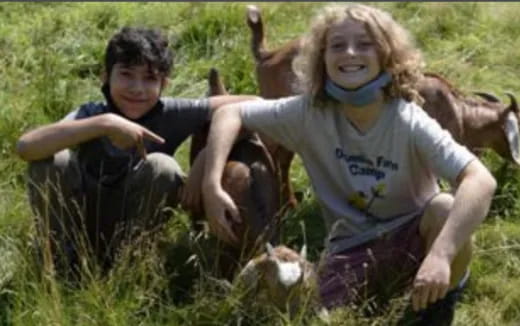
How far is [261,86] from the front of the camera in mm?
6082

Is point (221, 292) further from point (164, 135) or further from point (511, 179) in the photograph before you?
point (511, 179)

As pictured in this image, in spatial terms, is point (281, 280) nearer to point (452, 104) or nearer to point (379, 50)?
point (379, 50)

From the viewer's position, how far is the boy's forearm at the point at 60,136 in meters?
4.12

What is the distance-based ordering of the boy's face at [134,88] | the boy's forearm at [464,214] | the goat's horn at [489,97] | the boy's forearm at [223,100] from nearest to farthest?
the boy's forearm at [464,214] → the boy's face at [134,88] → the boy's forearm at [223,100] → the goat's horn at [489,97]

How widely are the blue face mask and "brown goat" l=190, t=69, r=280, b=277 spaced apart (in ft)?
1.68

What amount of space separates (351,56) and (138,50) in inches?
35.6

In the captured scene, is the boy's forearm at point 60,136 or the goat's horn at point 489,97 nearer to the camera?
the boy's forearm at point 60,136

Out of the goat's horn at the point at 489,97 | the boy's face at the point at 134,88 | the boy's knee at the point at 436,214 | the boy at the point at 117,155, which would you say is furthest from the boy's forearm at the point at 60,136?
the goat's horn at the point at 489,97

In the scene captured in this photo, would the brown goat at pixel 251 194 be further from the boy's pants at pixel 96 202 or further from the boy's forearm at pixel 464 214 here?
the boy's forearm at pixel 464 214

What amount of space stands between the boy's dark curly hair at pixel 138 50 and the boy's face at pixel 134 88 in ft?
0.08

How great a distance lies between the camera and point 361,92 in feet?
13.2

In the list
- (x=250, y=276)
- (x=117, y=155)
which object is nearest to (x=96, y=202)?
(x=117, y=155)

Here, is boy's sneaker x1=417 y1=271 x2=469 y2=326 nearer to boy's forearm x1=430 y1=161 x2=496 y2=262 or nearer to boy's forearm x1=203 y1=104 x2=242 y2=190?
boy's forearm x1=430 y1=161 x2=496 y2=262

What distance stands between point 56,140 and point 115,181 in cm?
39
